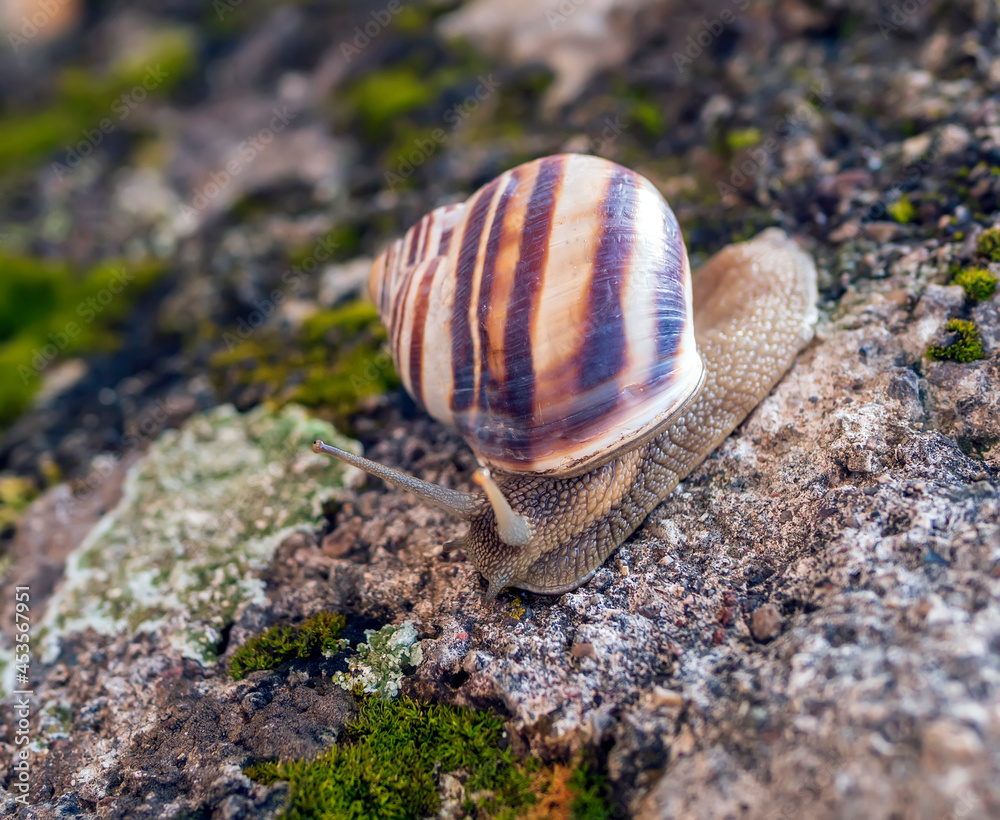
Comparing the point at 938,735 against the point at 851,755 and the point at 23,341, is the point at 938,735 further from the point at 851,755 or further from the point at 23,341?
the point at 23,341

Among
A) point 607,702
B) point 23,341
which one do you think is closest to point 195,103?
point 23,341

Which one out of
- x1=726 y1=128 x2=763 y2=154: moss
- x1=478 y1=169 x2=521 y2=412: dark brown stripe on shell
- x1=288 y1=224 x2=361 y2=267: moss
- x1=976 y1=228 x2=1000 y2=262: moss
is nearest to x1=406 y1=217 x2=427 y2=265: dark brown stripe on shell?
x1=478 y1=169 x2=521 y2=412: dark brown stripe on shell

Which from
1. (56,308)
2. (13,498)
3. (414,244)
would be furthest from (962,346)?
(56,308)

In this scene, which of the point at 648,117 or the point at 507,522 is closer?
the point at 507,522

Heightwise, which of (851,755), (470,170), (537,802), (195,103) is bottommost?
(537,802)

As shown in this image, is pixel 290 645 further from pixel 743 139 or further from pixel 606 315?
pixel 743 139

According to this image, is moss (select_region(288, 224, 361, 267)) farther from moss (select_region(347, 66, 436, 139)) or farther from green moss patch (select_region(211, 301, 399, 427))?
moss (select_region(347, 66, 436, 139))

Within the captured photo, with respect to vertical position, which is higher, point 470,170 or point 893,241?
point 470,170
